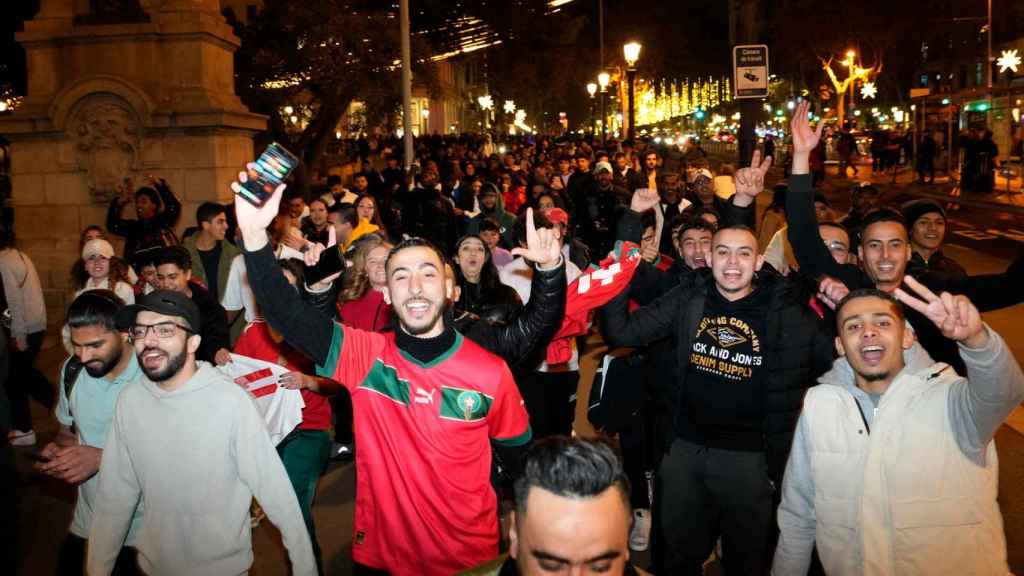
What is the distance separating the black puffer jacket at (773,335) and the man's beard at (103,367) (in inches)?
93.8

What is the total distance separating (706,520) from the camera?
4.34 meters

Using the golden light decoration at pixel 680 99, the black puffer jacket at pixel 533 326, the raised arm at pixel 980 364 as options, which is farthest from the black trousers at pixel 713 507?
the golden light decoration at pixel 680 99

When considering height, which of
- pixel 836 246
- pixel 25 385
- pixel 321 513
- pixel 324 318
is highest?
pixel 836 246

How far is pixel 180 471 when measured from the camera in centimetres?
354

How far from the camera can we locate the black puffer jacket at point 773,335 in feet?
13.8

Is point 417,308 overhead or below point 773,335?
overhead

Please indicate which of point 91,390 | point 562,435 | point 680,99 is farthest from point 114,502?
point 680,99

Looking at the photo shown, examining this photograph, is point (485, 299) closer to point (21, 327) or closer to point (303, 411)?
point (303, 411)

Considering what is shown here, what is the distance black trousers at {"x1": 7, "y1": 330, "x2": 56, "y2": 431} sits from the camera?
24.7 feet

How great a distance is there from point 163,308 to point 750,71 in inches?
343

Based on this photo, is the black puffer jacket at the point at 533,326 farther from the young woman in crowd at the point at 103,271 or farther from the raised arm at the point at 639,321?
the young woman in crowd at the point at 103,271

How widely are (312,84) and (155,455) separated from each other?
52.2 ft

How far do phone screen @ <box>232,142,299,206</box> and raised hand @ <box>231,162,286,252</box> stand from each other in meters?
0.01

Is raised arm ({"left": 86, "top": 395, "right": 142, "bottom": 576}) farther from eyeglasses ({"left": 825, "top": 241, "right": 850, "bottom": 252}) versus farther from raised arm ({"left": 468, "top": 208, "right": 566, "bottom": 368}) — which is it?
eyeglasses ({"left": 825, "top": 241, "right": 850, "bottom": 252})
